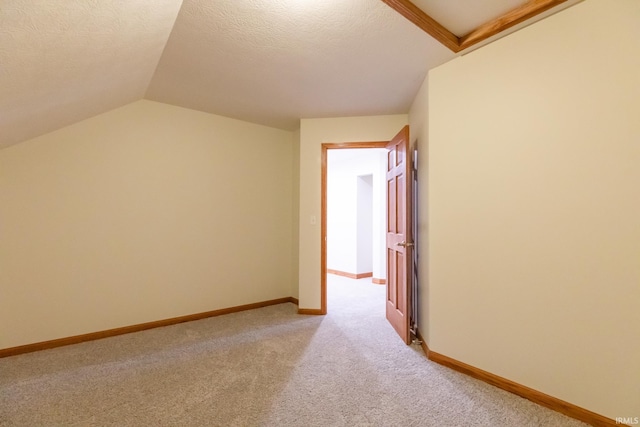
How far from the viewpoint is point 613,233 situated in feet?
5.33

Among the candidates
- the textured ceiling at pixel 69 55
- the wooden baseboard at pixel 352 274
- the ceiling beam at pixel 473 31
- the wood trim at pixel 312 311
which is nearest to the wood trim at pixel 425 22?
the ceiling beam at pixel 473 31

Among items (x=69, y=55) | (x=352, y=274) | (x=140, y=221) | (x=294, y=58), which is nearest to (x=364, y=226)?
(x=352, y=274)

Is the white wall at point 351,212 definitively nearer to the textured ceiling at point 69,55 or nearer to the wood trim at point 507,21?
the wood trim at point 507,21

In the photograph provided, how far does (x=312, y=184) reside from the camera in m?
3.77

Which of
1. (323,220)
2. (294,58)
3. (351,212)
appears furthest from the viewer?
(351,212)

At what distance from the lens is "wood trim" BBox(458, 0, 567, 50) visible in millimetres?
1759

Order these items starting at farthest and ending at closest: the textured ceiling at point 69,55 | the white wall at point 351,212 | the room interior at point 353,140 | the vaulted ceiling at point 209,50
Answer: the white wall at point 351,212 → the room interior at point 353,140 → the vaulted ceiling at point 209,50 → the textured ceiling at point 69,55

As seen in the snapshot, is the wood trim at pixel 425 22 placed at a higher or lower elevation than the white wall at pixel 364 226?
higher

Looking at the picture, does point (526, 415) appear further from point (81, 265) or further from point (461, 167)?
point (81, 265)

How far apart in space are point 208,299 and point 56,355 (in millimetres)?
1406

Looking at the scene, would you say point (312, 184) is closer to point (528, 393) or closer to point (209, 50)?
point (209, 50)

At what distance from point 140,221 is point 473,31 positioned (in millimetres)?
3482

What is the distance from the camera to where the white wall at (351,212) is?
6.10 m

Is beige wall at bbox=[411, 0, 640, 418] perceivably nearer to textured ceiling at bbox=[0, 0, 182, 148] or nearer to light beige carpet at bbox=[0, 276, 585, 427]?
light beige carpet at bbox=[0, 276, 585, 427]
